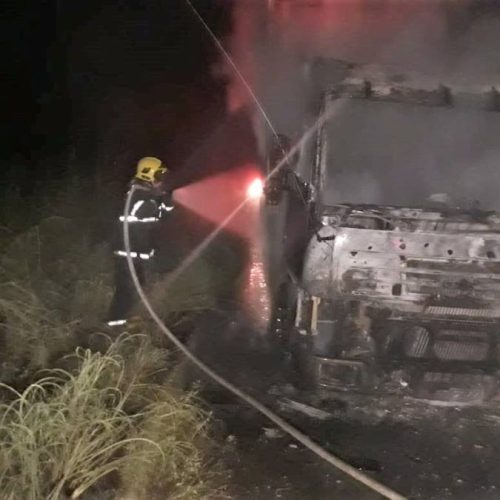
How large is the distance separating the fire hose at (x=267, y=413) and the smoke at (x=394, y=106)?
1688 mm

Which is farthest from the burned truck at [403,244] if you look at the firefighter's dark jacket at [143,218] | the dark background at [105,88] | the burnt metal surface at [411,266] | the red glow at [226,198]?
the red glow at [226,198]

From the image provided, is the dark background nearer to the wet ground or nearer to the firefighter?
the firefighter

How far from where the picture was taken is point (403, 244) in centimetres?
518

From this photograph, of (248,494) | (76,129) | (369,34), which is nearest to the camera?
(248,494)

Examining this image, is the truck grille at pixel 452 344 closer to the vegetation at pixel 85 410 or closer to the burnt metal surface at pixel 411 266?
the burnt metal surface at pixel 411 266

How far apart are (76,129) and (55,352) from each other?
834 centimetres

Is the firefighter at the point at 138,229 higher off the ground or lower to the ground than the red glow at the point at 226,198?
lower

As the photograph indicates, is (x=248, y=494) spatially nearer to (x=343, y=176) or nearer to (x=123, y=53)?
(x=343, y=176)

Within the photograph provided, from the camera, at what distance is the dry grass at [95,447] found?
3637 mm

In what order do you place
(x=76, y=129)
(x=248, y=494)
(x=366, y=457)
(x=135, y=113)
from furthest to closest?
(x=135, y=113) → (x=76, y=129) → (x=366, y=457) → (x=248, y=494)

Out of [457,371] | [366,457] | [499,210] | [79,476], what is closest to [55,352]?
[79,476]

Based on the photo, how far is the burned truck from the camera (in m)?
5.19

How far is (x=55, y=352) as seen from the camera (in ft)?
17.9

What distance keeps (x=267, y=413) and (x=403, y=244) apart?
1.64 metres
